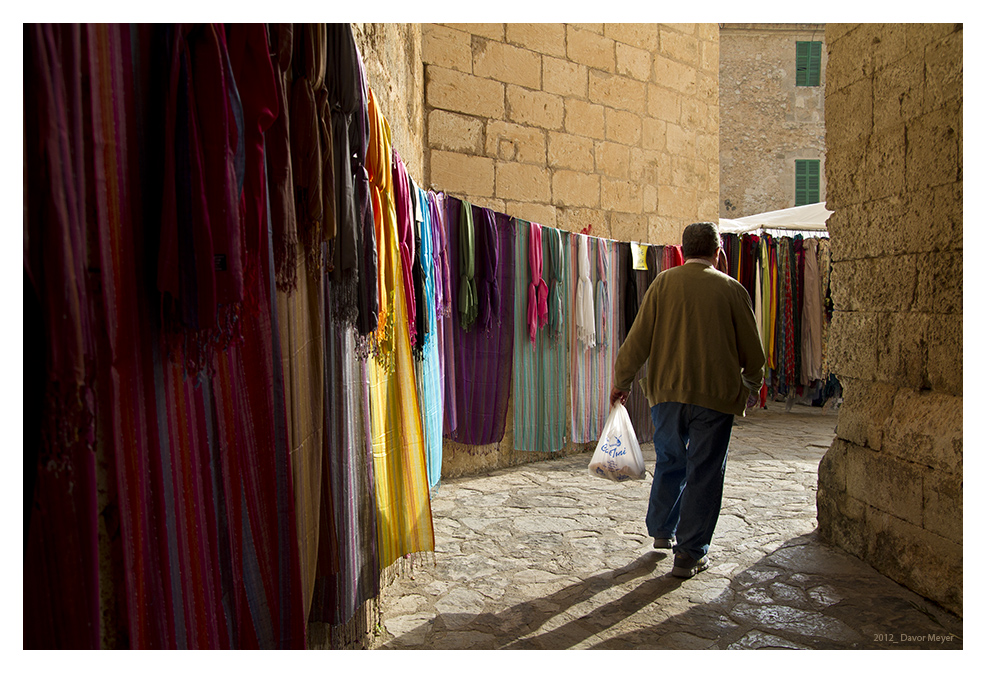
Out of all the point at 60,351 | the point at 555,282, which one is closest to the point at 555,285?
the point at 555,282

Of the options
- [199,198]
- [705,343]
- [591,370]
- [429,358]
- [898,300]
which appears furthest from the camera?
[591,370]

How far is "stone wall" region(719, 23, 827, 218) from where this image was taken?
17.4m

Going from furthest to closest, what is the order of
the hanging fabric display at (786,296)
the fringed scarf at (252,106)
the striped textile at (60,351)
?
the hanging fabric display at (786,296), the fringed scarf at (252,106), the striped textile at (60,351)

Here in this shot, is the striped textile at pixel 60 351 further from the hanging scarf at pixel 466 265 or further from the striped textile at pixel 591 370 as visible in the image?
the striped textile at pixel 591 370

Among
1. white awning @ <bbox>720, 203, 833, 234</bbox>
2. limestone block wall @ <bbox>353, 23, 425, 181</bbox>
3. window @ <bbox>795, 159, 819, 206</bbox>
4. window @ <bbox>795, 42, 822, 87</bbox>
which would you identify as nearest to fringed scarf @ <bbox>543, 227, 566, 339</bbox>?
limestone block wall @ <bbox>353, 23, 425, 181</bbox>

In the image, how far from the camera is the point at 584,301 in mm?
6273

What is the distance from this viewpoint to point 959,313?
325cm

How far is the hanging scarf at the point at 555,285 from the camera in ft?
19.6

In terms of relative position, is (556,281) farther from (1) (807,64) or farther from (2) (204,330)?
(1) (807,64)

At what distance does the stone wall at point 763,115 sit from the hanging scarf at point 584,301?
1266 centimetres

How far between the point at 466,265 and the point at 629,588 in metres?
2.60

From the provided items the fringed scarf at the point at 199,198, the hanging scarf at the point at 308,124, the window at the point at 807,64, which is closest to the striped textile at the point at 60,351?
the fringed scarf at the point at 199,198

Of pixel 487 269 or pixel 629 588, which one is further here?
pixel 487 269

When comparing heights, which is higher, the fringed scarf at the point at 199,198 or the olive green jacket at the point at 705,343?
the fringed scarf at the point at 199,198
